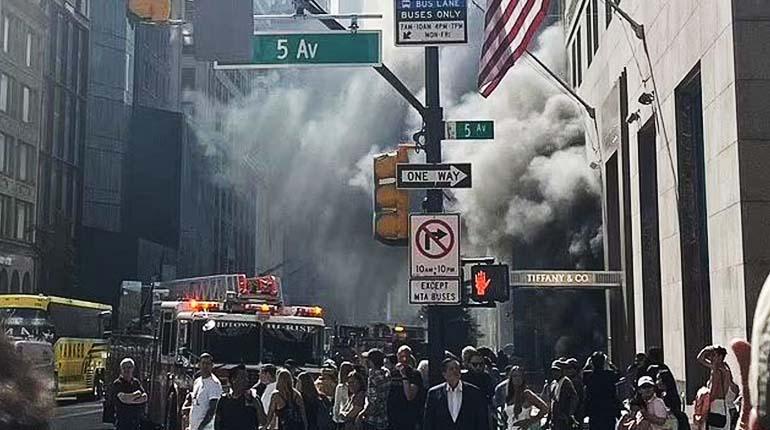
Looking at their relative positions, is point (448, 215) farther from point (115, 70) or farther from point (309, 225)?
point (115, 70)

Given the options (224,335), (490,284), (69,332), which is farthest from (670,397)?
(69,332)

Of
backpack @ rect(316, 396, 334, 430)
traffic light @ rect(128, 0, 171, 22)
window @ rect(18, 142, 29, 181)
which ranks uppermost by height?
window @ rect(18, 142, 29, 181)

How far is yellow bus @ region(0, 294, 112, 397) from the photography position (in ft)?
101

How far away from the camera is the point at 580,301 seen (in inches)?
1334

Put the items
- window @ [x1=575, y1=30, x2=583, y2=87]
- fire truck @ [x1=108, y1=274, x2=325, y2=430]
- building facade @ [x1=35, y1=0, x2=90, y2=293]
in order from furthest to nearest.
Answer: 1. building facade @ [x1=35, y1=0, x2=90, y2=293]
2. window @ [x1=575, y1=30, x2=583, y2=87]
3. fire truck @ [x1=108, y1=274, x2=325, y2=430]

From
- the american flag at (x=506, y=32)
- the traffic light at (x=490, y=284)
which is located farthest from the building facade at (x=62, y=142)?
the traffic light at (x=490, y=284)

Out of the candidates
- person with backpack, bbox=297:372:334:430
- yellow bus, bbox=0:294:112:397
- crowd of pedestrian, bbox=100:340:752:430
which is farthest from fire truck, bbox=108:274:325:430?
yellow bus, bbox=0:294:112:397

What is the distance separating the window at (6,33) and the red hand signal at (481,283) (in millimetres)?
48537

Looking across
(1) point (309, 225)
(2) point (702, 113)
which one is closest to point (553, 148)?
(1) point (309, 225)

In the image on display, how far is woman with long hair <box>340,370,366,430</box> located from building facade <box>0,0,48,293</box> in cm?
4527

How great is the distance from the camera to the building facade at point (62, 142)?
193ft

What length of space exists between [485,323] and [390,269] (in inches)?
256

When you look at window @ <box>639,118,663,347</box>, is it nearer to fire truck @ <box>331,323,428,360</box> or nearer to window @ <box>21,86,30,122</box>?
fire truck @ <box>331,323,428,360</box>

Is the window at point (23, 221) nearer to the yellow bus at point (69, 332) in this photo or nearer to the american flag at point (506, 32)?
the yellow bus at point (69, 332)
